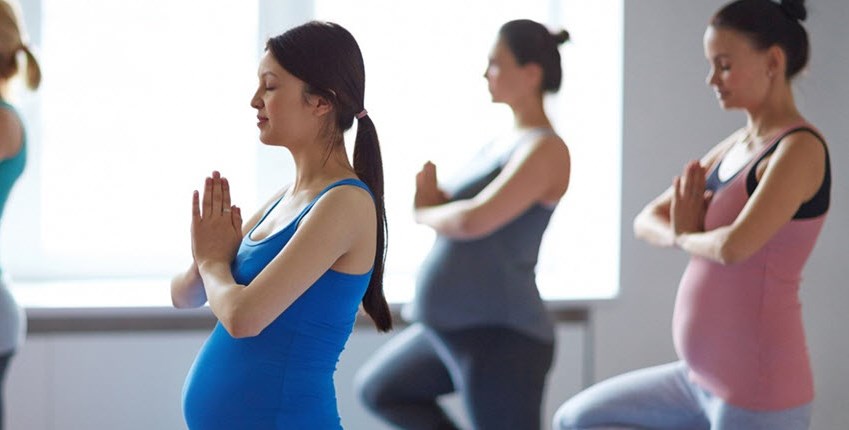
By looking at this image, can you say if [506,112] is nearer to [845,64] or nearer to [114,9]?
[845,64]

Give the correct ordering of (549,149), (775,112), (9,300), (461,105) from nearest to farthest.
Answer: (775,112)
(9,300)
(549,149)
(461,105)

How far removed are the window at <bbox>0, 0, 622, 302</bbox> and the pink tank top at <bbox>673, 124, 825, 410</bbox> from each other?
1.33 meters

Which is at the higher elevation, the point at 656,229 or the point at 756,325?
the point at 656,229

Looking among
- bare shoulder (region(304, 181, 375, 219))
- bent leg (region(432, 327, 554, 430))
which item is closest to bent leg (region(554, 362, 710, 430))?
bent leg (region(432, 327, 554, 430))

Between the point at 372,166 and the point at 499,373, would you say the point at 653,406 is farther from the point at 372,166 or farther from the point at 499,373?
the point at 372,166

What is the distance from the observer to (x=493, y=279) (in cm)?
248

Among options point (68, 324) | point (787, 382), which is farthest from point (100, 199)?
point (787, 382)

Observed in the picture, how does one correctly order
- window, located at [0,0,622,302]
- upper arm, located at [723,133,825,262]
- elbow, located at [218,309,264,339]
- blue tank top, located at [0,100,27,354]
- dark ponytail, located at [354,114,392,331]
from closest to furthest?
1. elbow, located at [218,309,264,339]
2. dark ponytail, located at [354,114,392,331]
3. upper arm, located at [723,133,825,262]
4. blue tank top, located at [0,100,27,354]
5. window, located at [0,0,622,302]

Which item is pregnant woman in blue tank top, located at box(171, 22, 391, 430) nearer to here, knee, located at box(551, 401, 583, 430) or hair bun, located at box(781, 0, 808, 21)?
knee, located at box(551, 401, 583, 430)

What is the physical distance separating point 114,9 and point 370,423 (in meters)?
1.53

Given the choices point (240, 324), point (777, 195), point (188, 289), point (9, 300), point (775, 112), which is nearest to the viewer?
point (240, 324)

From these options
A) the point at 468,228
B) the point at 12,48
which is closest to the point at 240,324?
the point at 468,228

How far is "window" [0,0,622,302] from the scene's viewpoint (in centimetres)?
364

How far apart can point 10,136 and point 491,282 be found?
3.51ft
